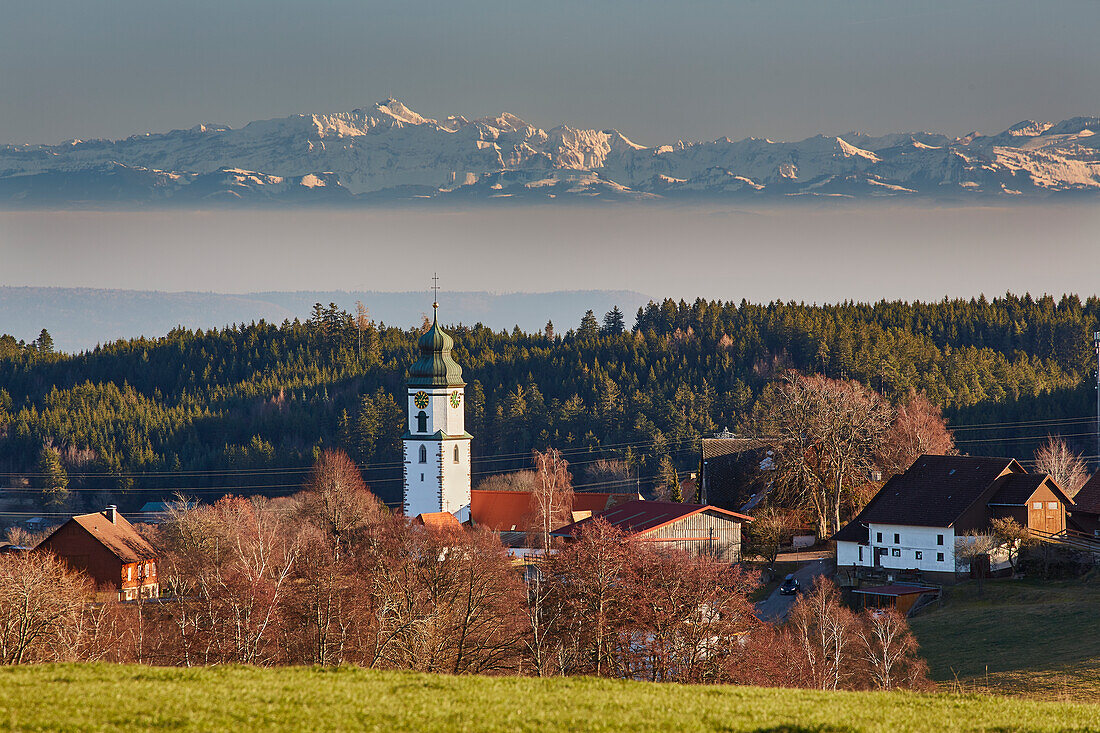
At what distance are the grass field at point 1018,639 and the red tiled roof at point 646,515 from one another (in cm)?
1795

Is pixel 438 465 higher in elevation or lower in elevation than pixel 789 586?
higher

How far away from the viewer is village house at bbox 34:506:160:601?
74.9 m

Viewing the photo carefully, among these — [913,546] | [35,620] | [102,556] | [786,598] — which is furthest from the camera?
[102,556]

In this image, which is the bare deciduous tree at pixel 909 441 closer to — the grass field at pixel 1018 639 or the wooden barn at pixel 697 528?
the wooden barn at pixel 697 528

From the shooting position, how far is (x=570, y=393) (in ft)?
547

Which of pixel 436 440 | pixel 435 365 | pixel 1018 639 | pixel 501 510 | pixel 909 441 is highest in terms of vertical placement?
pixel 435 365

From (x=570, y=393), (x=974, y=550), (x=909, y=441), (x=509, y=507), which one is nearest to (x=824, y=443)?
(x=909, y=441)

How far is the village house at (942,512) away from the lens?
199 feet

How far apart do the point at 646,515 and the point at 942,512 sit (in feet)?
60.2

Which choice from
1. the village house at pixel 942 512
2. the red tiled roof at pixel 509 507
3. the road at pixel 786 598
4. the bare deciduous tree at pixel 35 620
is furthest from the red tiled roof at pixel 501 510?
the bare deciduous tree at pixel 35 620

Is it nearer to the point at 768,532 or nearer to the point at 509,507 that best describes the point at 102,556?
the point at 509,507

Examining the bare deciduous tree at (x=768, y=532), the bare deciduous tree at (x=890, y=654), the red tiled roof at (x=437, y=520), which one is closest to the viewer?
the bare deciduous tree at (x=890, y=654)

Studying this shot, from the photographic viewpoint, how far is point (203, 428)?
177m

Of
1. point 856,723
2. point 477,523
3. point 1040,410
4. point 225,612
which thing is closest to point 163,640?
point 225,612
